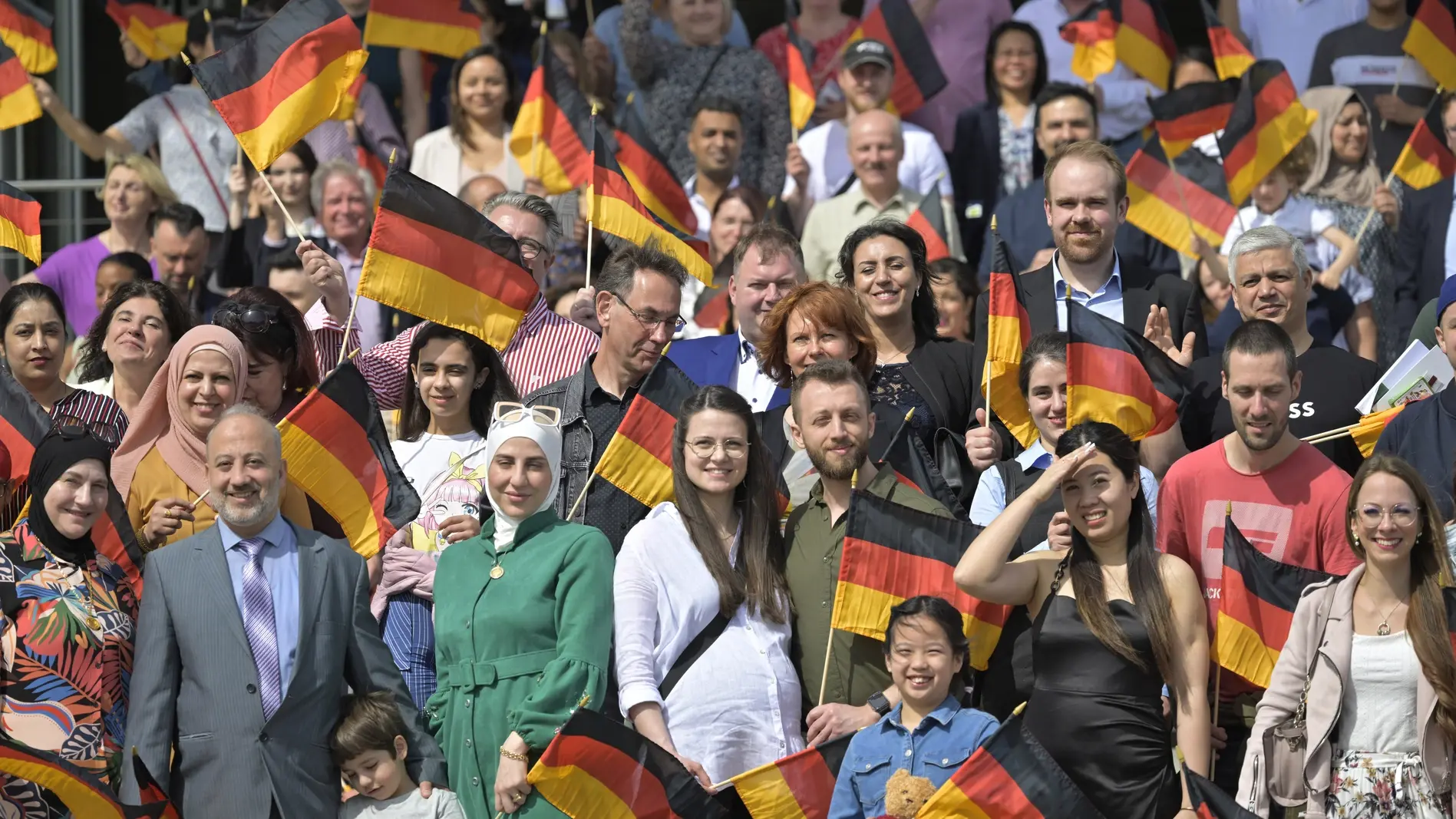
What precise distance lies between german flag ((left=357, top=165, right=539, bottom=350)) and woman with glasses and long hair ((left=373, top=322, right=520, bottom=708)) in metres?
0.11

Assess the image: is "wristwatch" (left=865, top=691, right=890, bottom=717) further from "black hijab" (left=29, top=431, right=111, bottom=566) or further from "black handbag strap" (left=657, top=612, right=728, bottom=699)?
"black hijab" (left=29, top=431, right=111, bottom=566)

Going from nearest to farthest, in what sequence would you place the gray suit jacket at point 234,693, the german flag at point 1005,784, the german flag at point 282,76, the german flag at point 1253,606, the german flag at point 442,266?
the german flag at point 1005,784 → the gray suit jacket at point 234,693 → the german flag at point 1253,606 → the german flag at point 442,266 → the german flag at point 282,76

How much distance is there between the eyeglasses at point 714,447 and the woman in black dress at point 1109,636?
0.85 meters

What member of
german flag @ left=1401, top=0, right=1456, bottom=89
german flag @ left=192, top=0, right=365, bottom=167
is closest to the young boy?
german flag @ left=192, top=0, right=365, bottom=167

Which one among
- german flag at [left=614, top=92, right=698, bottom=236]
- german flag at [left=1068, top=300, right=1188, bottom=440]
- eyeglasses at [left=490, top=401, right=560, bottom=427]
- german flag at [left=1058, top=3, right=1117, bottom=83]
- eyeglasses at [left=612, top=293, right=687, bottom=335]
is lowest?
eyeglasses at [left=490, top=401, right=560, bottom=427]

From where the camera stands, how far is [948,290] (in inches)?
418

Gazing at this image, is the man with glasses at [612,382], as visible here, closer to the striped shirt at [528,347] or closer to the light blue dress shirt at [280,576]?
the striped shirt at [528,347]

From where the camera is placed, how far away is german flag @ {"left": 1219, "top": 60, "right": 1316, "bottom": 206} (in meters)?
11.3

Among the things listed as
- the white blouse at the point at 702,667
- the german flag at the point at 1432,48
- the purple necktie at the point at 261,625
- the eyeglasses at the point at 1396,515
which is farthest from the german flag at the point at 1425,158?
the purple necktie at the point at 261,625

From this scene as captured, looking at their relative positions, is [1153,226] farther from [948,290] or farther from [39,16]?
[39,16]

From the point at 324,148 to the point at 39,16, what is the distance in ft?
6.03

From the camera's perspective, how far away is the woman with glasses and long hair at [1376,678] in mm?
7148

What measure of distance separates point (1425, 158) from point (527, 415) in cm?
650

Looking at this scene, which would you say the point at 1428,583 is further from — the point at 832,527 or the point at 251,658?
the point at 251,658
